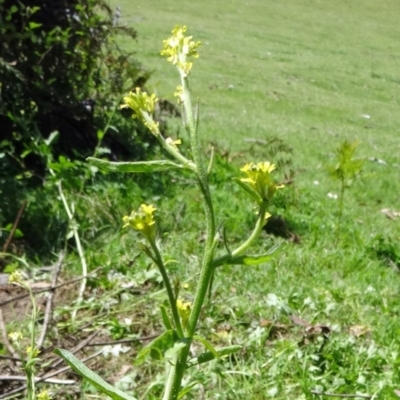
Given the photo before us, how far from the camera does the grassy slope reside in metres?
2.64

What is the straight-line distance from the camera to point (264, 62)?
16.1 m

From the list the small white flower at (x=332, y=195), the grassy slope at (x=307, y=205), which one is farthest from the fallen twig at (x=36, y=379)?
the small white flower at (x=332, y=195)

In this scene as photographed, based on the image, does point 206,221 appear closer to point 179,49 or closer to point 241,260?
point 241,260

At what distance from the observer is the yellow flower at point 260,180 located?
37.4 inches

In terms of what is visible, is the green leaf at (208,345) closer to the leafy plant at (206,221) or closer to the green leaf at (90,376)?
the leafy plant at (206,221)

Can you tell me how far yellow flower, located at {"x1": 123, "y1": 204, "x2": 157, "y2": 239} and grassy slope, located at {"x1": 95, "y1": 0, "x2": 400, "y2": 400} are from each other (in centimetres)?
144

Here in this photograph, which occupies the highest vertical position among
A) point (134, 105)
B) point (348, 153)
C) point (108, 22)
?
point (134, 105)

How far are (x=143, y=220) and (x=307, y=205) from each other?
450 centimetres

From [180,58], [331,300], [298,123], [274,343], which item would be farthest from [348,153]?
[298,123]

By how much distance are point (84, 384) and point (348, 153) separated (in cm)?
257

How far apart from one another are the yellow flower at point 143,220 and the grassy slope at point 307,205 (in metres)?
1.44

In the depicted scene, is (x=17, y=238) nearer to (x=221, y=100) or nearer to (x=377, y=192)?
(x=377, y=192)

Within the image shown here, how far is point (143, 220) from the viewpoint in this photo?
36.9 inches

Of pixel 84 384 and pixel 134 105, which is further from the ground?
pixel 134 105
